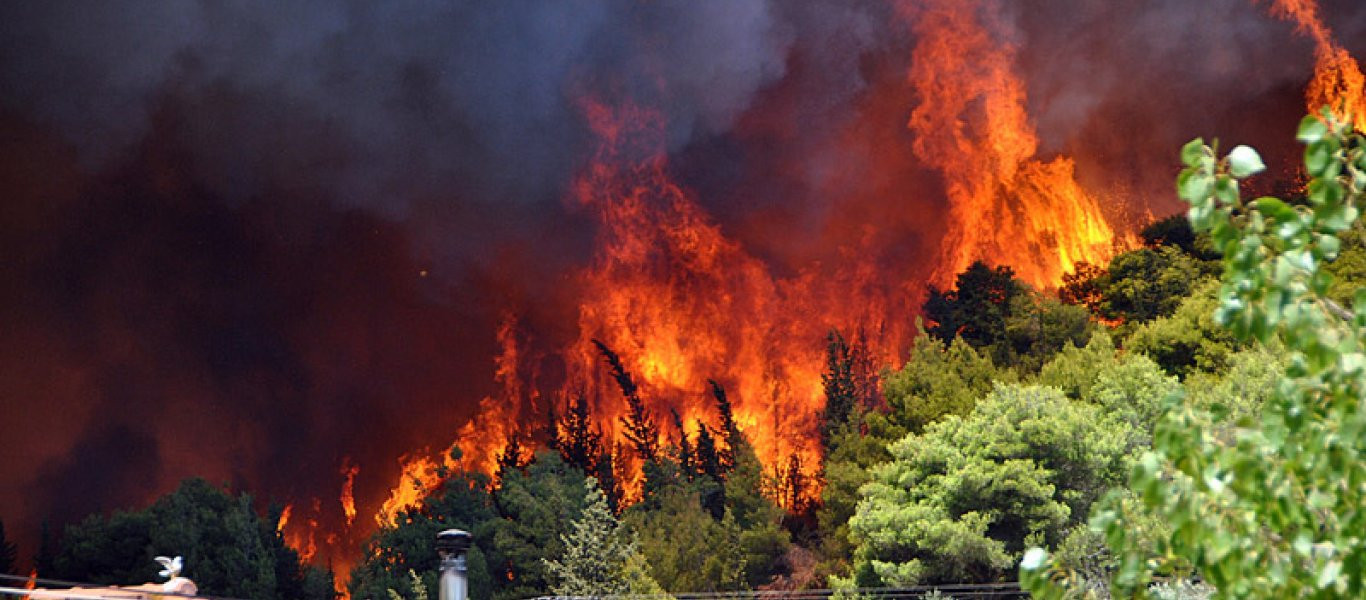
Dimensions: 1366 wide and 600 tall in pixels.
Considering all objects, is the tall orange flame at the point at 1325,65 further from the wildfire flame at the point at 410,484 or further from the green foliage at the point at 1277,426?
the green foliage at the point at 1277,426

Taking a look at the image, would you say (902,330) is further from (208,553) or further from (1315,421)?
(1315,421)

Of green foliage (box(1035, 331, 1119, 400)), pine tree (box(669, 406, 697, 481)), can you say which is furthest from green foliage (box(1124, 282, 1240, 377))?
pine tree (box(669, 406, 697, 481))

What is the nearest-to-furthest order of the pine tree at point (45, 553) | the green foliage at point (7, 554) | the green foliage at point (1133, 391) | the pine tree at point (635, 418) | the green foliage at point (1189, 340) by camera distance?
the green foliage at point (1133, 391), the green foliage at point (1189, 340), the green foliage at point (7, 554), the pine tree at point (45, 553), the pine tree at point (635, 418)

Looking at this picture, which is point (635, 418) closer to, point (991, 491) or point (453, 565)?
point (991, 491)

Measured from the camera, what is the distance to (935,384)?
34219mm

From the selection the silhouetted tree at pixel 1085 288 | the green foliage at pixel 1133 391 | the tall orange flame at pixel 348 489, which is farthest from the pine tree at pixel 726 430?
the green foliage at pixel 1133 391

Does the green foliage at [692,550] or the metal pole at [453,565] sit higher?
the green foliage at [692,550]

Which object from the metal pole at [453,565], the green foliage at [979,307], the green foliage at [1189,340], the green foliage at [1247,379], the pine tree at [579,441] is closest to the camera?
the metal pole at [453,565]

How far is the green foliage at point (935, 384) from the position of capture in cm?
3372

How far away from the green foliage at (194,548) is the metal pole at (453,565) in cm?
3235

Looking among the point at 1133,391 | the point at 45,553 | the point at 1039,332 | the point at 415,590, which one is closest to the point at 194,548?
the point at 45,553

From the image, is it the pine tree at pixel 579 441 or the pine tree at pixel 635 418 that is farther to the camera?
the pine tree at pixel 635 418

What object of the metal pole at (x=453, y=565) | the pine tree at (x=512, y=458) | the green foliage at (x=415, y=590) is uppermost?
the pine tree at (x=512, y=458)

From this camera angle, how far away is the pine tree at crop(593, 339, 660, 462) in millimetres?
50812
